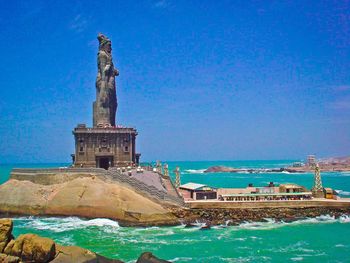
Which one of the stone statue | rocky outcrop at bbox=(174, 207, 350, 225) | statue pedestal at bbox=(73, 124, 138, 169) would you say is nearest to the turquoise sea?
rocky outcrop at bbox=(174, 207, 350, 225)

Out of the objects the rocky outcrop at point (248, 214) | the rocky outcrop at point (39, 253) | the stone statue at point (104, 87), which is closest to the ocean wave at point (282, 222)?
the rocky outcrop at point (248, 214)

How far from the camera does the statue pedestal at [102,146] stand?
48406mm

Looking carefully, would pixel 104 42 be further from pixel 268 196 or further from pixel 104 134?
pixel 268 196

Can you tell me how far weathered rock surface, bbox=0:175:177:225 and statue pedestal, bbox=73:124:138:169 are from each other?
6750mm

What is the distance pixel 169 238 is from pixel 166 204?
7.37 metres

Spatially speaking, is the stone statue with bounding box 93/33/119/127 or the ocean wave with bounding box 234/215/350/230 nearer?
the ocean wave with bounding box 234/215/350/230

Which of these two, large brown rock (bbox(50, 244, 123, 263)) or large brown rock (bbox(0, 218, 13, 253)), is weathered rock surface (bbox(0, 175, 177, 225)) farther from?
large brown rock (bbox(0, 218, 13, 253))

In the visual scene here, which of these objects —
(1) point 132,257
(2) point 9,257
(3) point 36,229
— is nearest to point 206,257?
(1) point 132,257

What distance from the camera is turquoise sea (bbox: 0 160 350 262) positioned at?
1067 inches

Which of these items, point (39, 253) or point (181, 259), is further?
point (181, 259)

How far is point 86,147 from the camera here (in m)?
48.5

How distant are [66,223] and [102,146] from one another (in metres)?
13.5

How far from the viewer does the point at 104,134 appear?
48656 mm

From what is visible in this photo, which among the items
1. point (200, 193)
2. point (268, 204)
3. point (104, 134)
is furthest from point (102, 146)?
point (268, 204)
